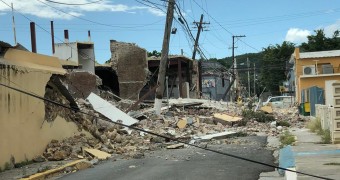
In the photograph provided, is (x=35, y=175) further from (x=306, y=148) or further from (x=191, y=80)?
(x=191, y=80)

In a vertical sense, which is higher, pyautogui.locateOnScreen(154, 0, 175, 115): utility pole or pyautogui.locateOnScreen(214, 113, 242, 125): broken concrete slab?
pyautogui.locateOnScreen(154, 0, 175, 115): utility pole

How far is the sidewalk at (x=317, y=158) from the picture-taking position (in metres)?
9.17

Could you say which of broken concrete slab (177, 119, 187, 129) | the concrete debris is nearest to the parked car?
broken concrete slab (177, 119, 187, 129)

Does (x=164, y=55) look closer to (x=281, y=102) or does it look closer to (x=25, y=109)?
(x=25, y=109)

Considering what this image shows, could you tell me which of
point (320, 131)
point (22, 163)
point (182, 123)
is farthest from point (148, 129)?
point (22, 163)

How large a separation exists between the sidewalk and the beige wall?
25.0 feet

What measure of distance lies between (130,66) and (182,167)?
32.5 meters

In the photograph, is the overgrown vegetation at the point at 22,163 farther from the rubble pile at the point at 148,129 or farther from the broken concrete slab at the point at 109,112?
the broken concrete slab at the point at 109,112

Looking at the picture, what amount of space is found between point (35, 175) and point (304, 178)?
19.8 feet

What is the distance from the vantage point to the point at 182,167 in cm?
1148

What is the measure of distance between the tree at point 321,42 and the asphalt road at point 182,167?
56.0m

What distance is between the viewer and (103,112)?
2203 cm

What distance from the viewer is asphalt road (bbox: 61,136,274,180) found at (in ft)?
33.1

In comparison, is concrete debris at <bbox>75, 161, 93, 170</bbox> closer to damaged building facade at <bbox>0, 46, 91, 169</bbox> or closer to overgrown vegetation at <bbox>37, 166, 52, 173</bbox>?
overgrown vegetation at <bbox>37, 166, 52, 173</bbox>
